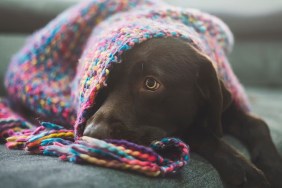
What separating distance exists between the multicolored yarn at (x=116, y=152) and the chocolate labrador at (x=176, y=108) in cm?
8

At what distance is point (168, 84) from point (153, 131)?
158 millimetres

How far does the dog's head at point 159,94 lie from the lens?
3.80ft

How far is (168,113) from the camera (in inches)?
50.2

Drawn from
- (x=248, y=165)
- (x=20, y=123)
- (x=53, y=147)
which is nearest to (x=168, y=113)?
(x=248, y=165)

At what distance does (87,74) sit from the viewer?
4.11 feet

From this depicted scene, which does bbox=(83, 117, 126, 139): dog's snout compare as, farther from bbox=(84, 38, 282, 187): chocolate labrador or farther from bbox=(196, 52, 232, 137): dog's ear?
bbox=(196, 52, 232, 137): dog's ear

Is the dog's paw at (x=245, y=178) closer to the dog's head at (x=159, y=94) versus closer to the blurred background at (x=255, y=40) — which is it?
the dog's head at (x=159, y=94)

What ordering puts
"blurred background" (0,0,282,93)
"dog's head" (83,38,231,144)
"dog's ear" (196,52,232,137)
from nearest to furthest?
"dog's head" (83,38,231,144)
"dog's ear" (196,52,232,137)
"blurred background" (0,0,282,93)

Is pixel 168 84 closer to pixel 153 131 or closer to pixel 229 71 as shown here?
pixel 153 131

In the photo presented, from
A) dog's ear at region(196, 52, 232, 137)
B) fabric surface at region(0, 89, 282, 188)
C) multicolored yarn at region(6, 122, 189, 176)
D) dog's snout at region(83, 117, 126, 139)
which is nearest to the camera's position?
fabric surface at region(0, 89, 282, 188)

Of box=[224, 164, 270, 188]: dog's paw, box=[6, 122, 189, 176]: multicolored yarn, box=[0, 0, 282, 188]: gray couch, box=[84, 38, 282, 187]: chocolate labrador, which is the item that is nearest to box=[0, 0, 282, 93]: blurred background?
box=[0, 0, 282, 188]: gray couch

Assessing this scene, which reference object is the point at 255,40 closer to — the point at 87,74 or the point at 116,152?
the point at 87,74

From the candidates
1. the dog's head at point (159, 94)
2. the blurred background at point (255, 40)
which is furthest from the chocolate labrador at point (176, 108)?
the blurred background at point (255, 40)

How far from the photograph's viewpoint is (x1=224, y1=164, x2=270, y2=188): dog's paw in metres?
1.15
